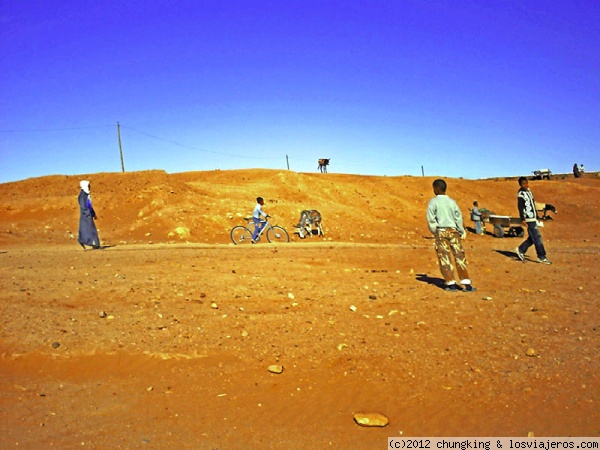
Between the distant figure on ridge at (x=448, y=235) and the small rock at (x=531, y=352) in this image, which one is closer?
the small rock at (x=531, y=352)

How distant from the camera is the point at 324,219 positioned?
75.7 ft

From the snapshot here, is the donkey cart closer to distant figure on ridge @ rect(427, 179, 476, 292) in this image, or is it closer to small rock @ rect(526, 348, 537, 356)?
distant figure on ridge @ rect(427, 179, 476, 292)

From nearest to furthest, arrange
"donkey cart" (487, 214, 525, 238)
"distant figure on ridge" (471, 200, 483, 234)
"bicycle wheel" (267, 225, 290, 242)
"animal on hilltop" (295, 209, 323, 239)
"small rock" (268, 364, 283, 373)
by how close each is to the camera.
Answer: "small rock" (268, 364, 283, 373) → "bicycle wheel" (267, 225, 290, 242) → "animal on hilltop" (295, 209, 323, 239) → "donkey cart" (487, 214, 525, 238) → "distant figure on ridge" (471, 200, 483, 234)

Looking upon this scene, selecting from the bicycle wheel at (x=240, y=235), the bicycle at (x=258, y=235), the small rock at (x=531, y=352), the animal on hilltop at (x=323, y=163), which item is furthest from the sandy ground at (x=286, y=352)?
the animal on hilltop at (x=323, y=163)

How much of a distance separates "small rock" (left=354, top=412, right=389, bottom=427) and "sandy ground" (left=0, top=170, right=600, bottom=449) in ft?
0.29

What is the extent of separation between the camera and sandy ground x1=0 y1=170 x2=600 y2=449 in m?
4.09

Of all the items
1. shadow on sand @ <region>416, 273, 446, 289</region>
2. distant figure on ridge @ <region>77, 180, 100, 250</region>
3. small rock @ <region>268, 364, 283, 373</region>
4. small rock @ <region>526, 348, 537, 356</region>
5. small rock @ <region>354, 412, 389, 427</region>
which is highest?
distant figure on ridge @ <region>77, 180, 100, 250</region>

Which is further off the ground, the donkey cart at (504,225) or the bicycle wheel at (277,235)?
the bicycle wheel at (277,235)

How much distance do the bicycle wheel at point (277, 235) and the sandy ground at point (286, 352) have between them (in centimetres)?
658

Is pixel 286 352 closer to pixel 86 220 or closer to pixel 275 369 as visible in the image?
pixel 275 369

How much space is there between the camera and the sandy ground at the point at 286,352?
409cm

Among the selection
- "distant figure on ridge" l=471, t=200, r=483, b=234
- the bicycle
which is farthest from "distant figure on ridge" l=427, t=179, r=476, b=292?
"distant figure on ridge" l=471, t=200, r=483, b=234

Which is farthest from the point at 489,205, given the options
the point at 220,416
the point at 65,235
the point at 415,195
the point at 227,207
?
the point at 220,416

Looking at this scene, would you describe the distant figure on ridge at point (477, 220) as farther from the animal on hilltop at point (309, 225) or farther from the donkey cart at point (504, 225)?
the animal on hilltop at point (309, 225)
